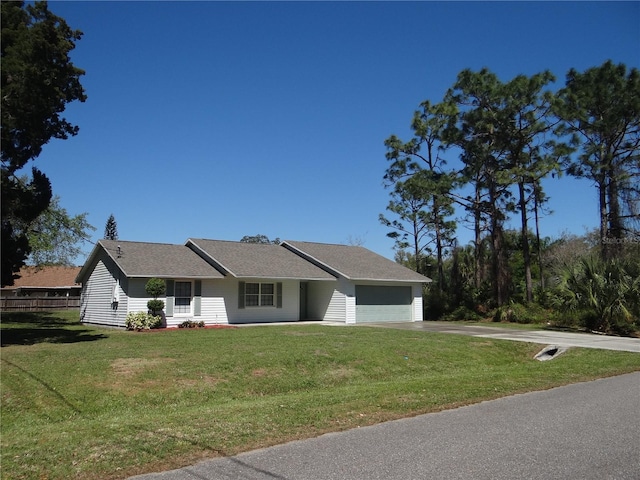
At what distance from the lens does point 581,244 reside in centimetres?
5191

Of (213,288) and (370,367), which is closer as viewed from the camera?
(370,367)

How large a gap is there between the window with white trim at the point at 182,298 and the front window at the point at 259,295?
302 centimetres

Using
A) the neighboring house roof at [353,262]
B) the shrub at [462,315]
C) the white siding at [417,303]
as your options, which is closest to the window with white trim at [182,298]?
the neighboring house roof at [353,262]

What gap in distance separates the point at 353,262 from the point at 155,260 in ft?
38.2

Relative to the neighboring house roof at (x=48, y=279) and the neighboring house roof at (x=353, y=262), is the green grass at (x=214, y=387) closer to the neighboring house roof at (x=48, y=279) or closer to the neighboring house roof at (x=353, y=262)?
the neighboring house roof at (x=353, y=262)

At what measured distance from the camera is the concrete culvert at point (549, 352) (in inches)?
655

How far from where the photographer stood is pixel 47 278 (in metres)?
52.0

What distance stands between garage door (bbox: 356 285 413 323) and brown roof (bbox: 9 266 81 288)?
1301 inches

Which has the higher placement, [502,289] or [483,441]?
[502,289]

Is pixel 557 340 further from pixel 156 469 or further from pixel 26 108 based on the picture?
pixel 26 108

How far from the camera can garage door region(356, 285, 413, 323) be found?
29.0 m

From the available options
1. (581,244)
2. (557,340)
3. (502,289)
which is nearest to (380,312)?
(502,289)

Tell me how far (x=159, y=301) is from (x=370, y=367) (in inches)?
491

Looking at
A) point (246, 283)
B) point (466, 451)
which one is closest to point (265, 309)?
point (246, 283)
